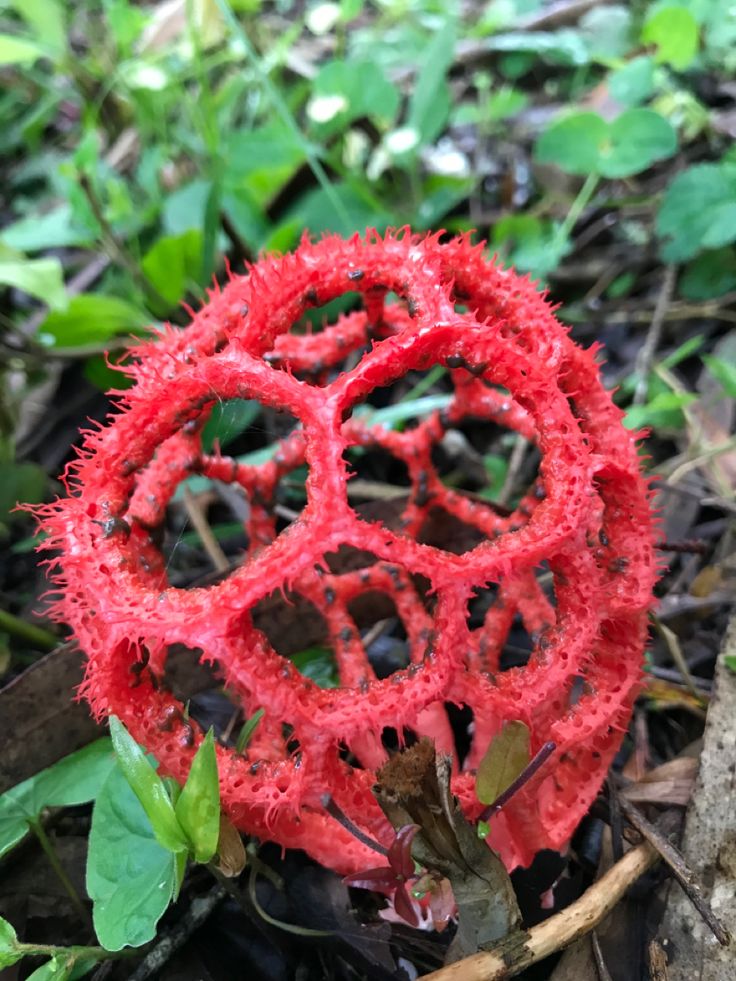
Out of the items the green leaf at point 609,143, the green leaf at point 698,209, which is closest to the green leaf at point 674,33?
the green leaf at point 609,143

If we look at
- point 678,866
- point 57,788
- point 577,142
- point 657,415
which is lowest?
point 657,415

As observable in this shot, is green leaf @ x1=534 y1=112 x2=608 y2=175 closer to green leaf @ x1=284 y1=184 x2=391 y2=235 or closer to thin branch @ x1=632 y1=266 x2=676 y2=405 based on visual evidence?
thin branch @ x1=632 y1=266 x2=676 y2=405

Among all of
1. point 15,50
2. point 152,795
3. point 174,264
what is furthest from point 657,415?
point 15,50

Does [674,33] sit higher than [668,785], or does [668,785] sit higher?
[674,33]

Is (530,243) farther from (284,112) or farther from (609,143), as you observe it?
(284,112)

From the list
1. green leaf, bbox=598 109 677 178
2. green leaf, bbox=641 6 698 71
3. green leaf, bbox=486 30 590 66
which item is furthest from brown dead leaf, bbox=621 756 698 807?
green leaf, bbox=486 30 590 66

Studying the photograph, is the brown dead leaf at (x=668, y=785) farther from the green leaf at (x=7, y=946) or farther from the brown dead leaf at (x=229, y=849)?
the green leaf at (x=7, y=946)
